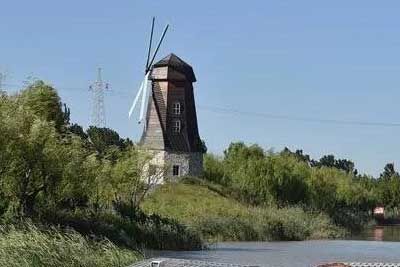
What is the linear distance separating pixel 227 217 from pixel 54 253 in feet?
112

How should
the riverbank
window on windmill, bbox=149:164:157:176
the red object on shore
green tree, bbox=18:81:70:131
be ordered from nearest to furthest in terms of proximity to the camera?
green tree, bbox=18:81:70:131
the riverbank
window on windmill, bbox=149:164:157:176
the red object on shore

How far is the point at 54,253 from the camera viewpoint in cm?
1602

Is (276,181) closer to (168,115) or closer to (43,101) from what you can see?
(168,115)

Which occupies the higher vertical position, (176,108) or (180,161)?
(176,108)

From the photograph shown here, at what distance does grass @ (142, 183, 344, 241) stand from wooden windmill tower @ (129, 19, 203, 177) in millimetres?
4178

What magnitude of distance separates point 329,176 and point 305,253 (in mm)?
54873

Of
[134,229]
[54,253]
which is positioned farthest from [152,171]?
[54,253]

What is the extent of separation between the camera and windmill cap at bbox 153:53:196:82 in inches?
2933

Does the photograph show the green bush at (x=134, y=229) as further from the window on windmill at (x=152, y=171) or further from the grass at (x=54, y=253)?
the grass at (x=54, y=253)

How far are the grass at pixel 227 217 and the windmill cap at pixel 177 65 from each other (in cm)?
1116

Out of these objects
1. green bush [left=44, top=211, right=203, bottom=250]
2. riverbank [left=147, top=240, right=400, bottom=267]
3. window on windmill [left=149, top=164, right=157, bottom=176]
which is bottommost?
riverbank [left=147, top=240, right=400, bottom=267]

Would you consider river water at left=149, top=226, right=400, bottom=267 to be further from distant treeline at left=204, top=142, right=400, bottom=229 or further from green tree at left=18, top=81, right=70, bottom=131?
distant treeline at left=204, top=142, right=400, bottom=229

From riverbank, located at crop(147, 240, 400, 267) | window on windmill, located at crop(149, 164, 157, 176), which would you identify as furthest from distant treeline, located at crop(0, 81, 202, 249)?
window on windmill, located at crop(149, 164, 157, 176)

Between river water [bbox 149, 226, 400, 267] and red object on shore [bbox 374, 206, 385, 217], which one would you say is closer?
river water [bbox 149, 226, 400, 267]
